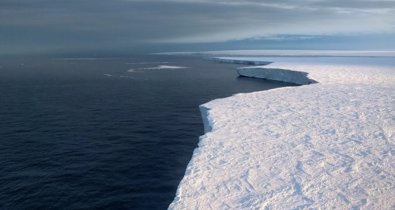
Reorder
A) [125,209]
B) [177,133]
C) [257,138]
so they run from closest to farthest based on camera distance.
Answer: [125,209], [257,138], [177,133]

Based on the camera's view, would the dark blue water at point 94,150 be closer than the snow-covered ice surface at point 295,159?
No

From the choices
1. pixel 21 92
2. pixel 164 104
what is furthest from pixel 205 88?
pixel 21 92

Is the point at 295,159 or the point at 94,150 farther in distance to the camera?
the point at 94,150

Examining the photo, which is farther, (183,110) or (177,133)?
(183,110)

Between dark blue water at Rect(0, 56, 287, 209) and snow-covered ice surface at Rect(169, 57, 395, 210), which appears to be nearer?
snow-covered ice surface at Rect(169, 57, 395, 210)

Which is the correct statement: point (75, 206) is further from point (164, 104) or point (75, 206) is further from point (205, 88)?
point (205, 88)

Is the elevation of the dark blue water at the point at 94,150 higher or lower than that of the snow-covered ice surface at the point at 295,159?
lower

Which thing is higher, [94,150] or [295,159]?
[295,159]

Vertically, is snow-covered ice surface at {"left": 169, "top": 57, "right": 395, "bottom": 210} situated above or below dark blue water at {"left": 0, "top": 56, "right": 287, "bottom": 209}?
above
